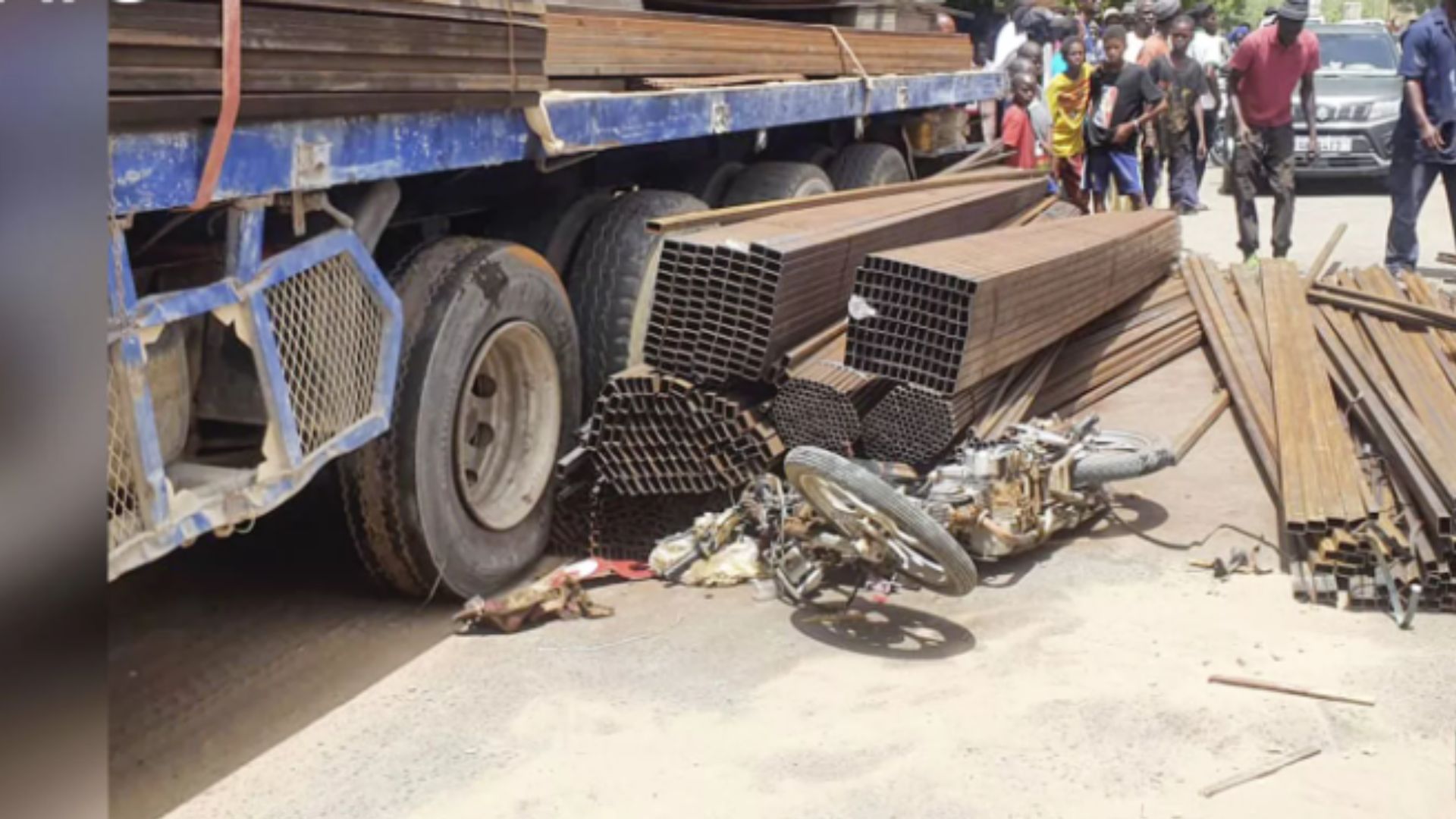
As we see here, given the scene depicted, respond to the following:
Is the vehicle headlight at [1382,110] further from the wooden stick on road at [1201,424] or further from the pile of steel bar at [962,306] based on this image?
the pile of steel bar at [962,306]

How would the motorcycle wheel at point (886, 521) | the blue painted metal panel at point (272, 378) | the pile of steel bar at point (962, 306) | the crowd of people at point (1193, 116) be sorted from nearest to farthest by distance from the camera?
the blue painted metal panel at point (272, 378), the motorcycle wheel at point (886, 521), the pile of steel bar at point (962, 306), the crowd of people at point (1193, 116)

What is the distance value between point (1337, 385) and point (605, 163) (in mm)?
3320

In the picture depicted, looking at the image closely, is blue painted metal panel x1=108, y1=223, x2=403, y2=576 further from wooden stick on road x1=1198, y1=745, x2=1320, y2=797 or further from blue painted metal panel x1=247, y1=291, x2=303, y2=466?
wooden stick on road x1=1198, y1=745, x2=1320, y2=797

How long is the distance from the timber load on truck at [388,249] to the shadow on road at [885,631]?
1.19 m

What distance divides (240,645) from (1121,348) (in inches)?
174

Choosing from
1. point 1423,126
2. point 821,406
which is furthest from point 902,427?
point 1423,126

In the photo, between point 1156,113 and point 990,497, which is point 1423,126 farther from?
point 990,497

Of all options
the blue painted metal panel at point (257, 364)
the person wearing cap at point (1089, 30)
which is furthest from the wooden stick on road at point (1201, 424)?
the person wearing cap at point (1089, 30)

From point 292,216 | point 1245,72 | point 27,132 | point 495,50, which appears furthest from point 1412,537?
point 1245,72

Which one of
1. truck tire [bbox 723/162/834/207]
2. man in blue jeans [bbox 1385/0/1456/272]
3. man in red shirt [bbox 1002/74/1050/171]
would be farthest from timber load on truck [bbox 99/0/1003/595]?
man in blue jeans [bbox 1385/0/1456/272]

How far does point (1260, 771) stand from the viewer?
367 cm

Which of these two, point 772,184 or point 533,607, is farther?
point 772,184

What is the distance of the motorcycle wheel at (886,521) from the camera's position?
14.8 ft

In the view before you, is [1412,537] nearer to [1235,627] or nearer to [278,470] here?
[1235,627]
